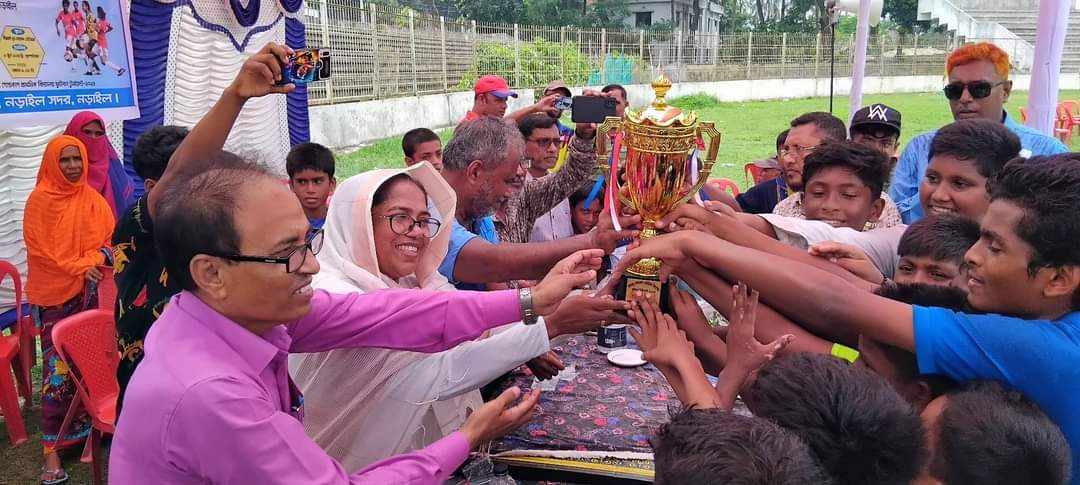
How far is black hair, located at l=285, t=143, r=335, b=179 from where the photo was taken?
4613 mm

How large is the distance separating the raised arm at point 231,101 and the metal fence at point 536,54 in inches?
415

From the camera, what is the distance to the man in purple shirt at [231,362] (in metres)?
1.42

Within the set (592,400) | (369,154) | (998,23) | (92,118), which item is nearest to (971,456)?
(592,400)

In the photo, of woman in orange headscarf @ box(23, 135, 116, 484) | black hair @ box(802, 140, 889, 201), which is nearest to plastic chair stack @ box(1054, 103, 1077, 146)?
black hair @ box(802, 140, 889, 201)

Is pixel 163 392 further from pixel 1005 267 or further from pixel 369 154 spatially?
pixel 369 154

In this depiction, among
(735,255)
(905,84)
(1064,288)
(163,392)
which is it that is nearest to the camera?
(163,392)

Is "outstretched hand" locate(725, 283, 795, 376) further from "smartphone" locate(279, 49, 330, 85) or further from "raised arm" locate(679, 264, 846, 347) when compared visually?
"smartphone" locate(279, 49, 330, 85)

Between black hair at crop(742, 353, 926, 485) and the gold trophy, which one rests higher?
the gold trophy

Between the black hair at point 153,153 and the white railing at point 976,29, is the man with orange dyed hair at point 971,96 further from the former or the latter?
the white railing at point 976,29

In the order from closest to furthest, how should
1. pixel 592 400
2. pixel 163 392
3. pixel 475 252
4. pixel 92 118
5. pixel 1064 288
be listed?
pixel 163 392, pixel 1064 288, pixel 592 400, pixel 475 252, pixel 92 118

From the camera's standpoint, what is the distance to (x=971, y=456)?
144 centimetres

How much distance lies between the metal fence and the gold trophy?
11077 millimetres

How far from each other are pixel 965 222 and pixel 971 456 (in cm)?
106

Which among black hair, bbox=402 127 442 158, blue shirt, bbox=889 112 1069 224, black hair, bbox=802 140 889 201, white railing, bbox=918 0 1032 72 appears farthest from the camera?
white railing, bbox=918 0 1032 72
